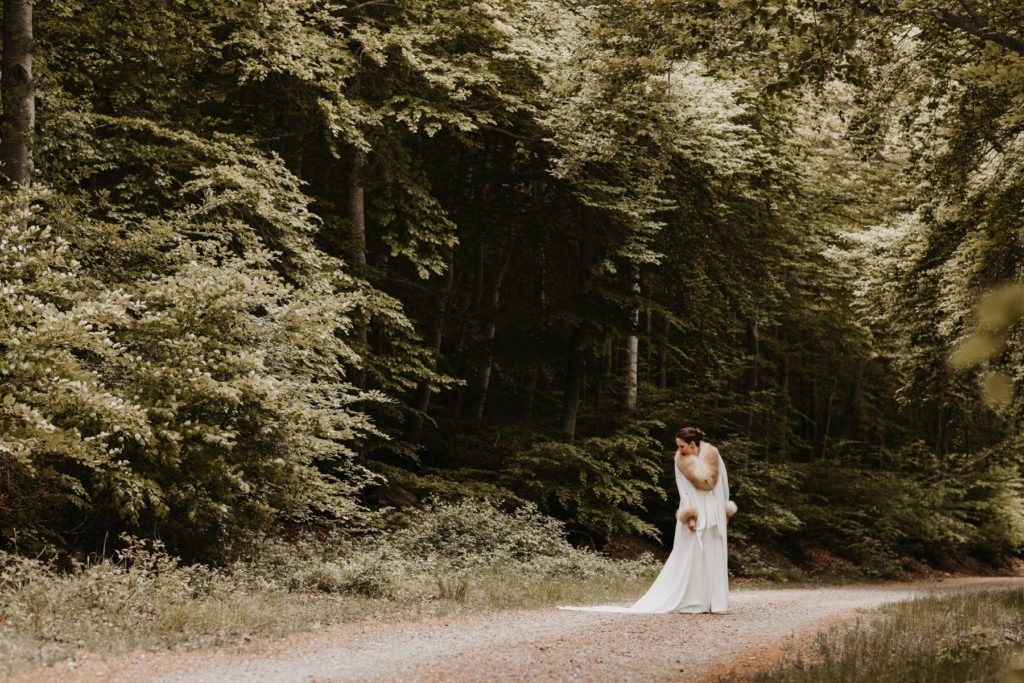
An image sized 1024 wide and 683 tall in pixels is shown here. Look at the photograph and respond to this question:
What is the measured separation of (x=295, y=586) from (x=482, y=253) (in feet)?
51.8

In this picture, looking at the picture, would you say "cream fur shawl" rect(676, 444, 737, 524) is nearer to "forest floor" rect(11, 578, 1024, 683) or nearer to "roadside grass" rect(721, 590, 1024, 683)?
"forest floor" rect(11, 578, 1024, 683)

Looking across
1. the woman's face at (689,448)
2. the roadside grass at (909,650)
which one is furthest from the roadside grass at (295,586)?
the roadside grass at (909,650)

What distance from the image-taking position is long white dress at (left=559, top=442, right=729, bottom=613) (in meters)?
9.87

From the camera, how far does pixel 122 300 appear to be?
9.66 meters

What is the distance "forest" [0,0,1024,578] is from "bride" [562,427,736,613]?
9.75 feet

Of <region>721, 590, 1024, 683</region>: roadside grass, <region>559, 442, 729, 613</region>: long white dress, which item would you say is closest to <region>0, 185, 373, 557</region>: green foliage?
<region>559, 442, 729, 613</region>: long white dress

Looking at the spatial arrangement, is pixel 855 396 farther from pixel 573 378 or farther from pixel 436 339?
pixel 436 339

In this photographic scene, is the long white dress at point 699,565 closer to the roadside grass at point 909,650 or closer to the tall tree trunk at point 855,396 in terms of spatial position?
the roadside grass at point 909,650

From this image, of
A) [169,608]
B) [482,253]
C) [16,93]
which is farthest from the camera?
[482,253]


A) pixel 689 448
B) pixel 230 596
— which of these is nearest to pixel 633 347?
pixel 689 448

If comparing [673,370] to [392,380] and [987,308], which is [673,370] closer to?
[392,380]

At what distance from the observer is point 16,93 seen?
11.1m

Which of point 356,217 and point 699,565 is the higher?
point 356,217

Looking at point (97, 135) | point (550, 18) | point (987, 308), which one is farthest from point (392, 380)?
point (987, 308)
